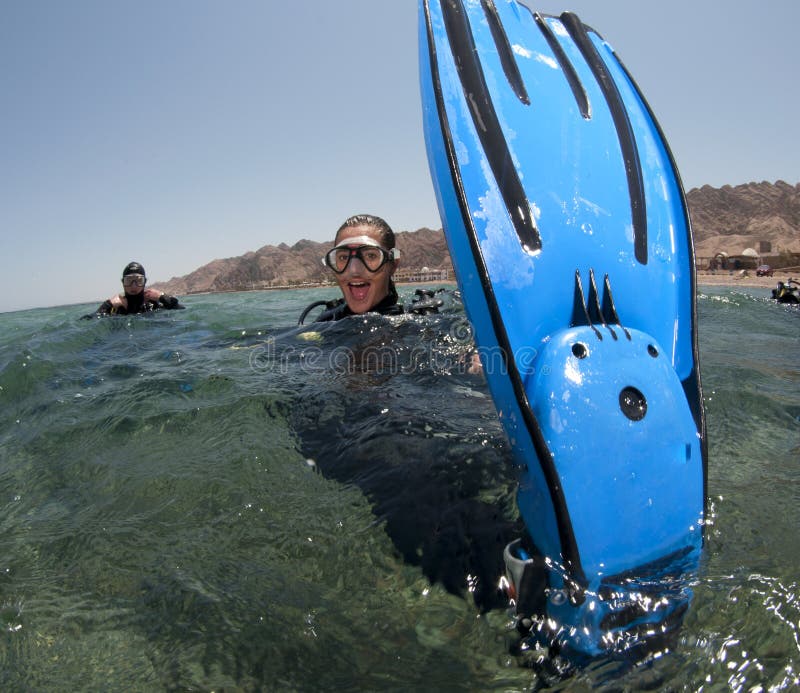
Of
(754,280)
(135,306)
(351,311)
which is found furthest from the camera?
(754,280)

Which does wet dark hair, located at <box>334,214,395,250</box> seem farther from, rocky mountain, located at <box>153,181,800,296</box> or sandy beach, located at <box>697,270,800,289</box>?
rocky mountain, located at <box>153,181,800,296</box>

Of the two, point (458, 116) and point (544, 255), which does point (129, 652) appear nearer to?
point (544, 255)

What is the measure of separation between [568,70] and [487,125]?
50 cm

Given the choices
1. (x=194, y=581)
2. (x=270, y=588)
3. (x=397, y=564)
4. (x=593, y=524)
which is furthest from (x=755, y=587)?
(x=194, y=581)

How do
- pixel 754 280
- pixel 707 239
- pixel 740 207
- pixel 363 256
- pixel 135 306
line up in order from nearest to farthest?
pixel 363 256, pixel 135 306, pixel 754 280, pixel 707 239, pixel 740 207

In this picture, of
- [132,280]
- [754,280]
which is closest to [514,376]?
[132,280]

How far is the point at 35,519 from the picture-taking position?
1.59 metres

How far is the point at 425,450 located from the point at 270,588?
0.69 meters

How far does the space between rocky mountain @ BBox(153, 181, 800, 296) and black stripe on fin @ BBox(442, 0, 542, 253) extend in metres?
20.2

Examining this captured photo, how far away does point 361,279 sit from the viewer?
3.12m

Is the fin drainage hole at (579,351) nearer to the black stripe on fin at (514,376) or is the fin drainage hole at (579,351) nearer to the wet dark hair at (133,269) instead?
the black stripe on fin at (514,376)

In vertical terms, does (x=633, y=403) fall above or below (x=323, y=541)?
above

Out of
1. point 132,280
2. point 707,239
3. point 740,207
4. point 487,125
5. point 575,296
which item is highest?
point 740,207

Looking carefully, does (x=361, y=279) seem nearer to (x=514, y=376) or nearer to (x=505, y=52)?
(x=505, y=52)
